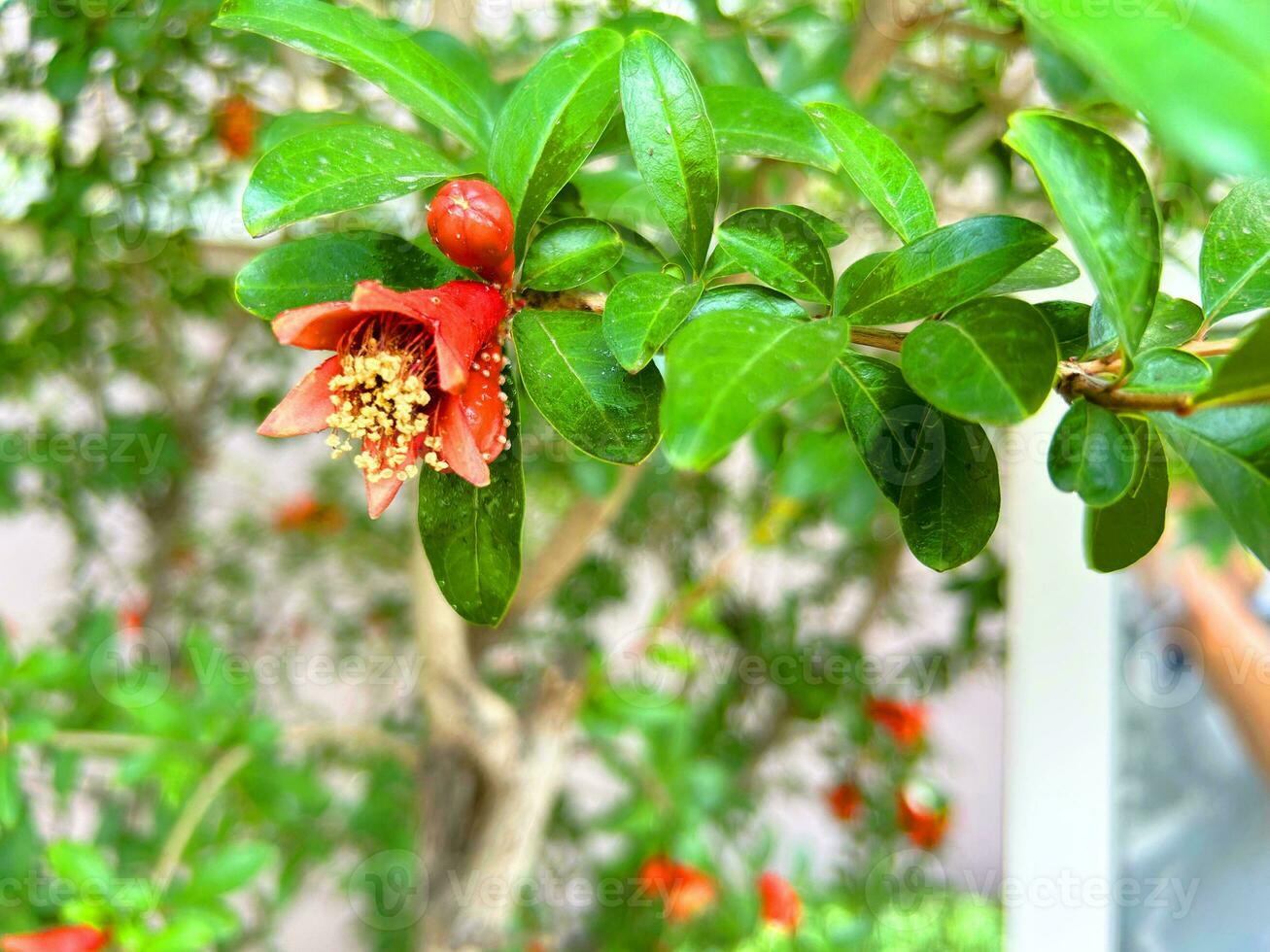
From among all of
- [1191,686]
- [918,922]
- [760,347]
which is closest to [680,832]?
[1191,686]

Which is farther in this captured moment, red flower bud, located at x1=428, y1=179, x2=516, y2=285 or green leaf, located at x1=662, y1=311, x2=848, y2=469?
red flower bud, located at x1=428, y1=179, x2=516, y2=285

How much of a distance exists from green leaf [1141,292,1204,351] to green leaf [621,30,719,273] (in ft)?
0.45

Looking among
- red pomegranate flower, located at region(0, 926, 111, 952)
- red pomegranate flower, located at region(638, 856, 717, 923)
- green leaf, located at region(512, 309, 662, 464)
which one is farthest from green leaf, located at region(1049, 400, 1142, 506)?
red pomegranate flower, located at region(638, 856, 717, 923)

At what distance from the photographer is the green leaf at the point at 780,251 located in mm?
300

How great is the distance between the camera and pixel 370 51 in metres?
0.34

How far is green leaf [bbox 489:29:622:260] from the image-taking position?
12.9 inches

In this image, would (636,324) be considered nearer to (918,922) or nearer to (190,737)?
(190,737)

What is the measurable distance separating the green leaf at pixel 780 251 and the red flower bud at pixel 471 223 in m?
0.07

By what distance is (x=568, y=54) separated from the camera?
0.35m

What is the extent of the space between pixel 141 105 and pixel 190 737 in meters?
0.53

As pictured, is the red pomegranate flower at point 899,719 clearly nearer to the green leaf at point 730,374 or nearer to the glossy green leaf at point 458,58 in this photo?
the glossy green leaf at point 458,58

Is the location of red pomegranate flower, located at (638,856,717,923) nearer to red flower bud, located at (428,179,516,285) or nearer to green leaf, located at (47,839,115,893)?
green leaf, located at (47,839,115,893)

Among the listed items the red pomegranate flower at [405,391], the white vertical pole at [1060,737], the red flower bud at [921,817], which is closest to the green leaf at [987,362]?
the red pomegranate flower at [405,391]

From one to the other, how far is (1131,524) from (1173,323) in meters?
0.06
